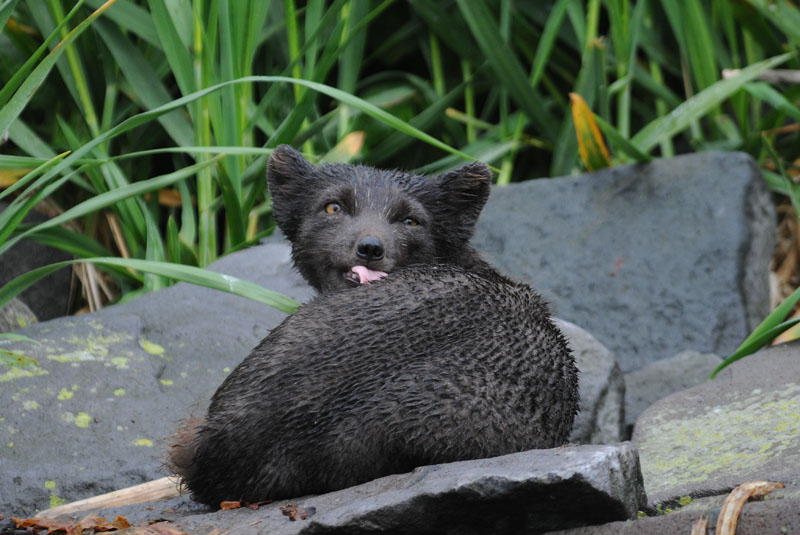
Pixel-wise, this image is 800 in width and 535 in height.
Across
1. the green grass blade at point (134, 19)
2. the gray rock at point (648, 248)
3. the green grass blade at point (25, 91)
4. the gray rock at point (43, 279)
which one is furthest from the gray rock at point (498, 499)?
the green grass blade at point (134, 19)

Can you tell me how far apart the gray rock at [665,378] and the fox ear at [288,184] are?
7.15ft

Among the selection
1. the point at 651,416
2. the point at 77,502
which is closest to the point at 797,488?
the point at 651,416

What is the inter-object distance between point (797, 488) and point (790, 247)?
192 inches

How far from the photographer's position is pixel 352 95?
5480 millimetres

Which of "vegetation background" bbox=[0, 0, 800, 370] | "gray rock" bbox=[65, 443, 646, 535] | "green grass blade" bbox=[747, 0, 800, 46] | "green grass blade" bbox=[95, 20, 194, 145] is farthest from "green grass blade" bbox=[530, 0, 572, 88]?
"gray rock" bbox=[65, 443, 646, 535]

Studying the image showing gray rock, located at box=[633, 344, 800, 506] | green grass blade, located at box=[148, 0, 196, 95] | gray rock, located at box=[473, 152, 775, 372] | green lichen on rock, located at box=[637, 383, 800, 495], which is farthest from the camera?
gray rock, located at box=[473, 152, 775, 372]

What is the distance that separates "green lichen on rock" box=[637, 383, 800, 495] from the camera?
339cm

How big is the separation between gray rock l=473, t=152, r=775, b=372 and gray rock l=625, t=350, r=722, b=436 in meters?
0.35

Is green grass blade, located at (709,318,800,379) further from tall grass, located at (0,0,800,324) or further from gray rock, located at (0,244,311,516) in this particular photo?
tall grass, located at (0,0,800,324)

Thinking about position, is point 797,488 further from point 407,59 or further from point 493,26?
point 407,59

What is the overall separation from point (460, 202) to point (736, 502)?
5.80 feet

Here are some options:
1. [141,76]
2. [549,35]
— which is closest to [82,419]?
[141,76]

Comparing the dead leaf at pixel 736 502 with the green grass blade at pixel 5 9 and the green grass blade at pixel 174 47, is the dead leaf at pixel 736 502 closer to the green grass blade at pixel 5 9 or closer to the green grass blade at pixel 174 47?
the green grass blade at pixel 5 9

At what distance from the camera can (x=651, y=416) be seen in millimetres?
4391
